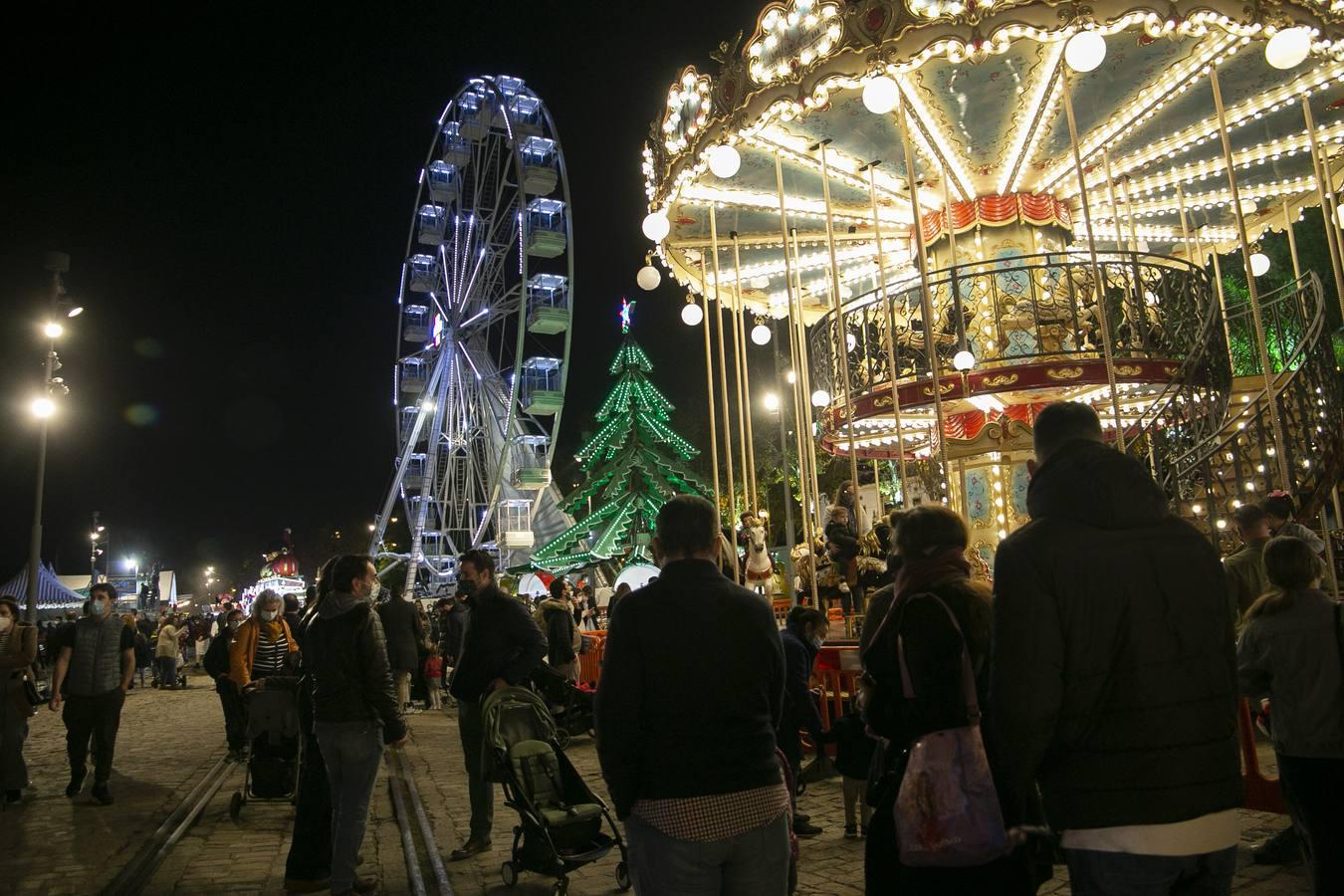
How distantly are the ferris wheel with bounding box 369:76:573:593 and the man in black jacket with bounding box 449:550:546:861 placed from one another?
67.0 feet

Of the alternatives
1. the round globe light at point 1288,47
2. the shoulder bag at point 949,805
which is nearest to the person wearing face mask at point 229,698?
the shoulder bag at point 949,805

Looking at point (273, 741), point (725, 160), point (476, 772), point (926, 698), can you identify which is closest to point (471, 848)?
point (476, 772)

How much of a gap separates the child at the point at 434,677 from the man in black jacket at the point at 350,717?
32.8 feet

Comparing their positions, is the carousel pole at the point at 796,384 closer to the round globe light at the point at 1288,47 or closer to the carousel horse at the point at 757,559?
the carousel horse at the point at 757,559

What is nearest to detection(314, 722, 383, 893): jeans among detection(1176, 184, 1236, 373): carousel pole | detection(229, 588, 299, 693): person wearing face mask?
detection(229, 588, 299, 693): person wearing face mask

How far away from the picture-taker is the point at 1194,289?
1079cm

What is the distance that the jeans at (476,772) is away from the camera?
5.43 metres

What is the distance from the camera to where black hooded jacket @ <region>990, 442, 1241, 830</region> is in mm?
1886

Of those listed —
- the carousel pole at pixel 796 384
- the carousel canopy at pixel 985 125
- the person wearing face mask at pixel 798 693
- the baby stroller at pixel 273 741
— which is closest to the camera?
the person wearing face mask at pixel 798 693

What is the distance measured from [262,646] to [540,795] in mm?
4207

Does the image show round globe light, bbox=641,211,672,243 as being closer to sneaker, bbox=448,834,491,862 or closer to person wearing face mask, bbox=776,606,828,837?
person wearing face mask, bbox=776,606,828,837

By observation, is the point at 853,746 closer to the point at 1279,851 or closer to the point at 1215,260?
the point at 1279,851

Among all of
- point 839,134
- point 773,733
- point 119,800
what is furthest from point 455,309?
point 773,733

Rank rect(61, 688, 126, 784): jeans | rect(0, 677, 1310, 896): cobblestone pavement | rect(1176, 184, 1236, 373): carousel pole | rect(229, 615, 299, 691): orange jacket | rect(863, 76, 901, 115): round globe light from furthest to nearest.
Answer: rect(1176, 184, 1236, 373): carousel pole, rect(229, 615, 299, 691): orange jacket, rect(863, 76, 901, 115): round globe light, rect(61, 688, 126, 784): jeans, rect(0, 677, 1310, 896): cobblestone pavement
